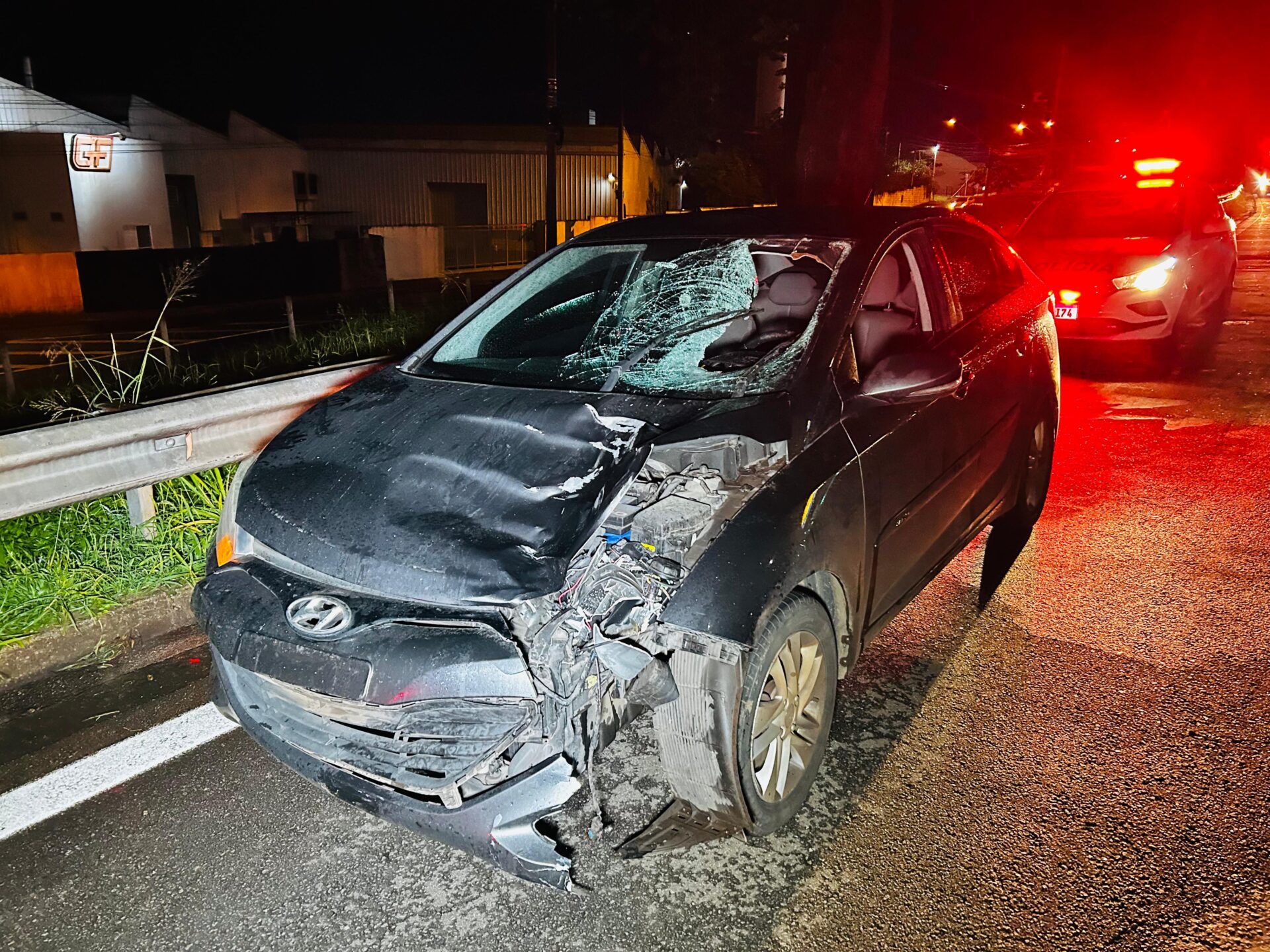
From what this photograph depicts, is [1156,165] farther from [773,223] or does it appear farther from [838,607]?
[838,607]

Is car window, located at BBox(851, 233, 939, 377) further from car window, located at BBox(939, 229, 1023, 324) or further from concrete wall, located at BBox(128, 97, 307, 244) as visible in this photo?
concrete wall, located at BBox(128, 97, 307, 244)

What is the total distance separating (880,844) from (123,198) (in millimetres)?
28888

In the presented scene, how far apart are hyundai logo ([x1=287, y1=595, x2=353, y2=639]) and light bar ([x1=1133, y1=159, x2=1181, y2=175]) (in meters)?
11.5

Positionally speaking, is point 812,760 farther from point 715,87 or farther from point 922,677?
point 715,87

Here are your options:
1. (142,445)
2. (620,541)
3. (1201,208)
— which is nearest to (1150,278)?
(1201,208)

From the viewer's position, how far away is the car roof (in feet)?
11.1

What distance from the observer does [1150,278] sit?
318 inches

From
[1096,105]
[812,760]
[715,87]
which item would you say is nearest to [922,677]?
[812,760]

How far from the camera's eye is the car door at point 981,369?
339 centimetres

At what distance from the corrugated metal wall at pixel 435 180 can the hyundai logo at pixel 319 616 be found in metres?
32.9

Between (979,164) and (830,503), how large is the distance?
50.4 metres

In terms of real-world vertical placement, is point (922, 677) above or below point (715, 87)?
below

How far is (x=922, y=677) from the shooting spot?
332 centimetres


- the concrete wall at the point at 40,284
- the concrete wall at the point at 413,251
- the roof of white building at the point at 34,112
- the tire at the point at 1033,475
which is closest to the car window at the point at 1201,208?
the tire at the point at 1033,475
